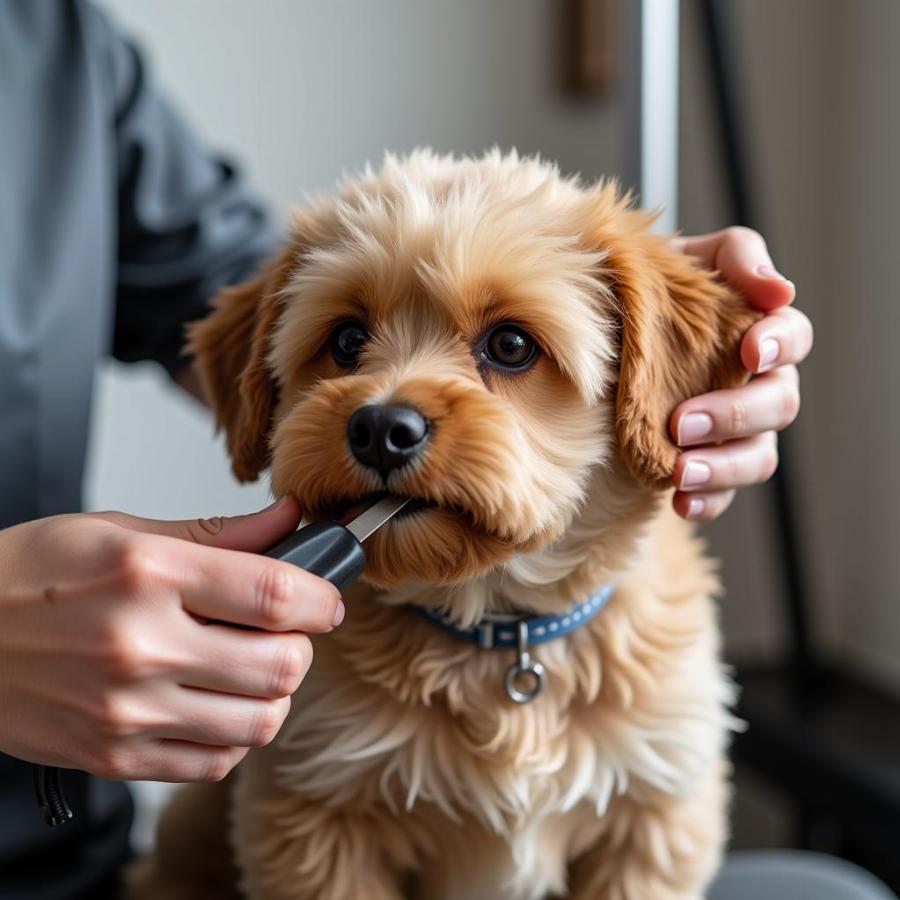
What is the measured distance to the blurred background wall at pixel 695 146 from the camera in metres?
1.64

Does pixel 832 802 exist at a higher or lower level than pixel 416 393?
lower

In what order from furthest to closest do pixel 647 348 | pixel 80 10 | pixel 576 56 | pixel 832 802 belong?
1. pixel 576 56
2. pixel 832 802
3. pixel 80 10
4. pixel 647 348

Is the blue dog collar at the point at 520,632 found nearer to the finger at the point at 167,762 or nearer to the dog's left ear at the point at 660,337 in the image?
the dog's left ear at the point at 660,337

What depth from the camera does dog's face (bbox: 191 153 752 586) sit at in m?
0.63

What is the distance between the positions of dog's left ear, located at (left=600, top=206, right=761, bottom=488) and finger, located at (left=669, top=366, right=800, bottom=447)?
10mm

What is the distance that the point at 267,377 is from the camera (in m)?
0.78

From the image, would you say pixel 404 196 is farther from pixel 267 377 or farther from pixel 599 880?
pixel 599 880

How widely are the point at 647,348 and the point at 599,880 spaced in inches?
14.8

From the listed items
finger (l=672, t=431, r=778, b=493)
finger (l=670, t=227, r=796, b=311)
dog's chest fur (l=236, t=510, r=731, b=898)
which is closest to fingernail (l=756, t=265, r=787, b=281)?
finger (l=670, t=227, r=796, b=311)

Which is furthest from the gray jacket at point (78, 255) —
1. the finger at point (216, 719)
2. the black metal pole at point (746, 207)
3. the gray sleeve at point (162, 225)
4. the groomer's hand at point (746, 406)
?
the black metal pole at point (746, 207)

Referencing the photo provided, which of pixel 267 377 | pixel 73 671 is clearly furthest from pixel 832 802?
pixel 73 671

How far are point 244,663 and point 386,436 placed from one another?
0.14 metres

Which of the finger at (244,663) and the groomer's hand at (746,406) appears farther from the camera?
the groomer's hand at (746,406)

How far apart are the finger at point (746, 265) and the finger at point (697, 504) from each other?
138 mm
